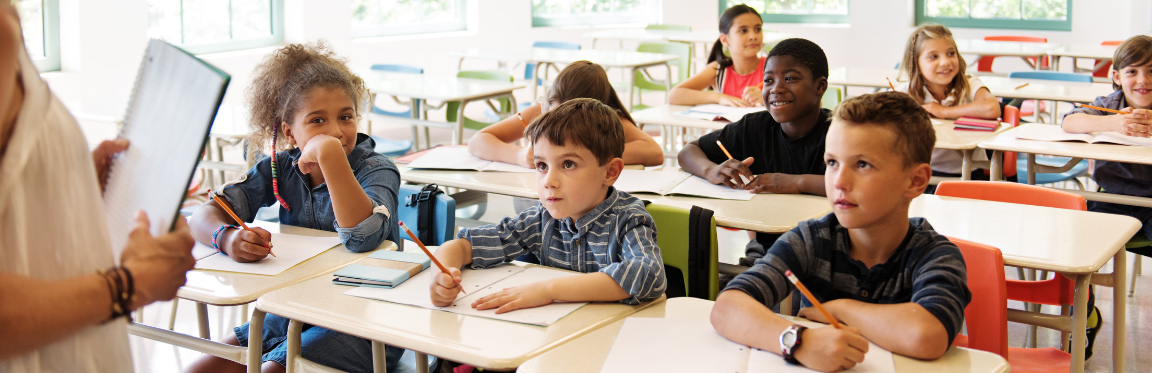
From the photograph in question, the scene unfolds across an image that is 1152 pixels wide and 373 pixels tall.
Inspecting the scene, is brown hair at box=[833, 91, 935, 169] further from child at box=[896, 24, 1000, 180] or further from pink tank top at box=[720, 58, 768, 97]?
pink tank top at box=[720, 58, 768, 97]

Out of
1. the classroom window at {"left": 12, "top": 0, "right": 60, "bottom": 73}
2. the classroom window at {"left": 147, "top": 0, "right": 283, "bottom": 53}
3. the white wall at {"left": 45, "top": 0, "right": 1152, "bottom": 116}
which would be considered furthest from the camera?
the classroom window at {"left": 147, "top": 0, "right": 283, "bottom": 53}

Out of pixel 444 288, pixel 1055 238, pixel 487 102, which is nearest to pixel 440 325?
pixel 444 288

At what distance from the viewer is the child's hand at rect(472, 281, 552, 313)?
1.40m

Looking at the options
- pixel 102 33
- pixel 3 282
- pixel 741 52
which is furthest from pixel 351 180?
pixel 102 33

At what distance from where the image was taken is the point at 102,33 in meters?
5.16

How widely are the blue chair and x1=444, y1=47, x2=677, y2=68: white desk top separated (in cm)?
338

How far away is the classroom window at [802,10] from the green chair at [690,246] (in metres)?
7.10

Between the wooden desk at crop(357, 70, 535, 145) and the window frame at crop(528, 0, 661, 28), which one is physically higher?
the window frame at crop(528, 0, 661, 28)

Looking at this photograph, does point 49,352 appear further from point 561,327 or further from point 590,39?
point 590,39

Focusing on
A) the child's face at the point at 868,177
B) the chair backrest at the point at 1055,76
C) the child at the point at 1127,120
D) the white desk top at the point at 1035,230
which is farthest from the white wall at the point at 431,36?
the child at the point at 1127,120

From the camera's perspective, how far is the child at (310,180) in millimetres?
1730

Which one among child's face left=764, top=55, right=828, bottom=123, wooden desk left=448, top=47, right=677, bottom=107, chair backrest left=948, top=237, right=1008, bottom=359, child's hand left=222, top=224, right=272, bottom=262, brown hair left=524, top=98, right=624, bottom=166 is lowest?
chair backrest left=948, top=237, right=1008, bottom=359

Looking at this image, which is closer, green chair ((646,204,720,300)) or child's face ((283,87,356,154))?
green chair ((646,204,720,300))

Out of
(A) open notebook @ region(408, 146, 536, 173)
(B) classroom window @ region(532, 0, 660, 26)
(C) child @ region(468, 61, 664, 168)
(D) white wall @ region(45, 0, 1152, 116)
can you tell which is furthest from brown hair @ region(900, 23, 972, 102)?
(B) classroom window @ region(532, 0, 660, 26)
